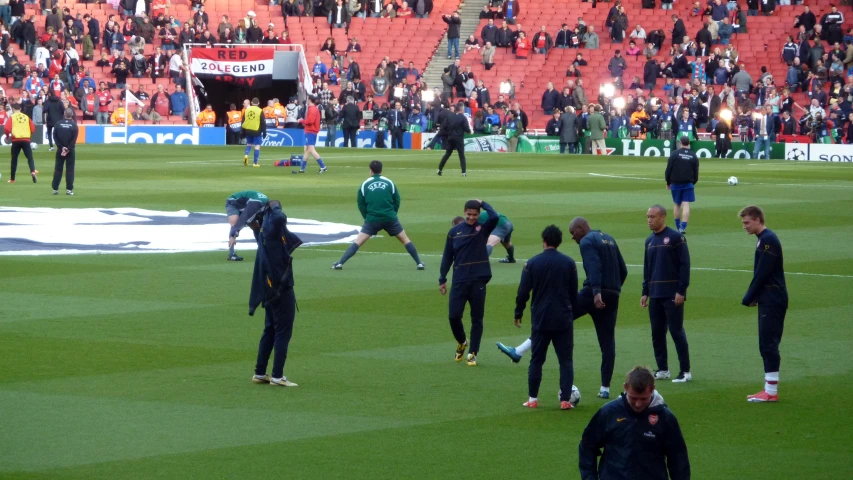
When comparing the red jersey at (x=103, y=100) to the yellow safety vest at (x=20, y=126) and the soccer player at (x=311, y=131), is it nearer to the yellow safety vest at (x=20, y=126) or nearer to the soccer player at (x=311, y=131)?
the soccer player at (x=311, y=131)

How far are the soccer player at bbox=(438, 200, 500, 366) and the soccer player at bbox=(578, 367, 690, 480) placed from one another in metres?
6.56

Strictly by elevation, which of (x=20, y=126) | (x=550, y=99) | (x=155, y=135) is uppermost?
(x=550, y=99)

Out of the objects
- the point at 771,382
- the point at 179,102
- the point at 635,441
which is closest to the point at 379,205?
the point at 771,382

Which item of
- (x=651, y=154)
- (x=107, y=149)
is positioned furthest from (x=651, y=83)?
(x=107, y=149)

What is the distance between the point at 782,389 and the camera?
12867 millimetres

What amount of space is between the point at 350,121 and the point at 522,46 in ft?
35.7

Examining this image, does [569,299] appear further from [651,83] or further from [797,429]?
[651,83]

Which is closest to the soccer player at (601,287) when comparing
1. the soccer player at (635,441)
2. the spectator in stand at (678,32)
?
the soccer player at (635,441)

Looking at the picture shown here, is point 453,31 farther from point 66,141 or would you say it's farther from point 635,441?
point 635,441

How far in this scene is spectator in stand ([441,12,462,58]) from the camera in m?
62.3

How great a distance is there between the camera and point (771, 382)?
40.2ft

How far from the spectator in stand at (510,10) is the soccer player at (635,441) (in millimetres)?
57629

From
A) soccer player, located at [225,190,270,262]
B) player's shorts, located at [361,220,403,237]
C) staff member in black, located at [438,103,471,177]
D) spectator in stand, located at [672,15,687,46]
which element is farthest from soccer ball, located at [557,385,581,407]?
spectator in stand, located at [672,15,687,46]

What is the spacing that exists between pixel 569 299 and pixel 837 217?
19.0 metres
